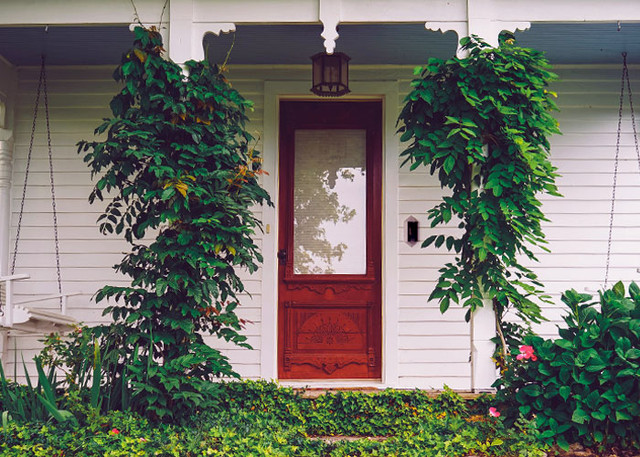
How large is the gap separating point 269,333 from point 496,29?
109 inches

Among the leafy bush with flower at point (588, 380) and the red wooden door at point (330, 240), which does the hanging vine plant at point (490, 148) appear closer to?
the leafy bush with flower at point (588, 380)

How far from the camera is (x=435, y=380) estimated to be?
15.5 feet

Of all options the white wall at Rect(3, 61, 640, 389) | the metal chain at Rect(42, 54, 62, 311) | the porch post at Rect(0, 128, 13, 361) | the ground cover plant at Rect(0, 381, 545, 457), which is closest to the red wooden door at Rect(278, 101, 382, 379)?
the white wall at Rect(3, 61, 640, 389)

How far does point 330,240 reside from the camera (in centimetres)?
486

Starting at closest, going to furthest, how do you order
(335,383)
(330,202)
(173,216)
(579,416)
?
(579,416)
(173,216)
(335,383)
(330,202)

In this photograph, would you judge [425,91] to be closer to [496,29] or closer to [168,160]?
[496,29]

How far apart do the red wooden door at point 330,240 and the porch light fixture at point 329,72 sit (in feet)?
2.17

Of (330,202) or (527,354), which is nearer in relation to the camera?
(527,354)

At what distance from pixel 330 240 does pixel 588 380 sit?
92.8 inches

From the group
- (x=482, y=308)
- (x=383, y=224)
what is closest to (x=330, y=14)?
(x=383, y=224)

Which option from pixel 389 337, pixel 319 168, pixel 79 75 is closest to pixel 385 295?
pixel 389 337

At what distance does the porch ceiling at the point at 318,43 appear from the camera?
4.20 metres

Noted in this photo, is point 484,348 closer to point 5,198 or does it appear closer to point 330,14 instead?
point 330,14

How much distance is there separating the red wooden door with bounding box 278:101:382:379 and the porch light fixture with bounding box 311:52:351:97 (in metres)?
0.66
